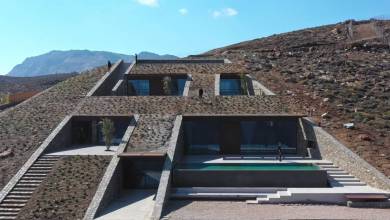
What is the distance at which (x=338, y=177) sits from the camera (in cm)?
2397

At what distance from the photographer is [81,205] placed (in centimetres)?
2106

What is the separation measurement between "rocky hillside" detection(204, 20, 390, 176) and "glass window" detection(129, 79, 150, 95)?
9281mm

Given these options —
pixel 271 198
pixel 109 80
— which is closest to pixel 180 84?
pixel 109 80

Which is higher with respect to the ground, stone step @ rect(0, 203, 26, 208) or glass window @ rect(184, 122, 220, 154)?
glass window @ rect(184, 122, 220, 154)

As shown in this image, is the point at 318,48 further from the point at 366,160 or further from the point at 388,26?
the point at 366,160

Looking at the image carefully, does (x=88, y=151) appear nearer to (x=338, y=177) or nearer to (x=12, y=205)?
(x=12, y=205)

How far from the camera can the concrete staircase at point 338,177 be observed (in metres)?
23.2

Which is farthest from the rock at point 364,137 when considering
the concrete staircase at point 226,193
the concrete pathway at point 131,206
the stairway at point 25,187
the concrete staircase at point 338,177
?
the stairway at point 25,187

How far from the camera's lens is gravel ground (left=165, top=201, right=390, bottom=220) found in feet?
63.3

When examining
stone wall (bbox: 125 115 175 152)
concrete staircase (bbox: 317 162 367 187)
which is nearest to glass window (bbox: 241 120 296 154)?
concrete staircase (bbox: 317 162 367 187)

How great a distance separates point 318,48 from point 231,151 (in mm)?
30704

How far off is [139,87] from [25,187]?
756 inches

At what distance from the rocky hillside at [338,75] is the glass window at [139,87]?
928 cm

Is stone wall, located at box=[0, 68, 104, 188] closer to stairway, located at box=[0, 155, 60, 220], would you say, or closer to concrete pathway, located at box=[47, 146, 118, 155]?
stairway, located at box=[0, 155, 60, 220]
